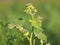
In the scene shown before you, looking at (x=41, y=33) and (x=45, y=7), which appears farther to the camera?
(x=45, y=7)

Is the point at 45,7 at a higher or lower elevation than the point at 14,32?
higher

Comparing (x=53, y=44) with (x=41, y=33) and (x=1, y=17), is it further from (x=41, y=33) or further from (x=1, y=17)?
(x=1, y=17)

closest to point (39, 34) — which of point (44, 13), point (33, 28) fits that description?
point (33, 28)

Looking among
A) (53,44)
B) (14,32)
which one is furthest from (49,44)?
(14,32)

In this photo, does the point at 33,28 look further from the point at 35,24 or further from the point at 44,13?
the point at 44,13

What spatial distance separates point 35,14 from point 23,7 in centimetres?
14

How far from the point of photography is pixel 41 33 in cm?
295

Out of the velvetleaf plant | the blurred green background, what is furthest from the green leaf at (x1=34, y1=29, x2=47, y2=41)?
the blurred green background

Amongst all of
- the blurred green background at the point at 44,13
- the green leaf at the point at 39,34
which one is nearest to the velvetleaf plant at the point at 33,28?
the green leaf at the point at 39,34

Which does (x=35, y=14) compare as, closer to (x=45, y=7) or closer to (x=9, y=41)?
(x=45, y=7)

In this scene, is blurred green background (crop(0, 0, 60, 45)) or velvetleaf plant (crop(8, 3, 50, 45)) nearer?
velvetleaf plant (crop(8, 3, 50, 45))

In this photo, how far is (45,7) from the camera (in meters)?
3.19

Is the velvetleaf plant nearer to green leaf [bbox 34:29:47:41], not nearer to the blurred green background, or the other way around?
green leaf [bbox 34:29:47:41]

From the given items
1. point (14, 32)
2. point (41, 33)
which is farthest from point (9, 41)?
point (41, 33)
